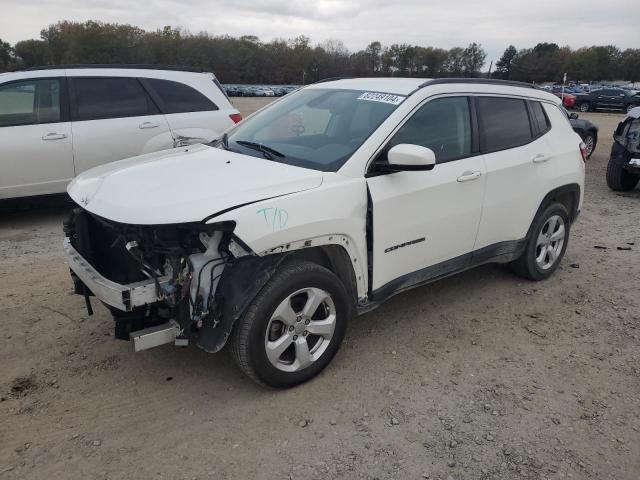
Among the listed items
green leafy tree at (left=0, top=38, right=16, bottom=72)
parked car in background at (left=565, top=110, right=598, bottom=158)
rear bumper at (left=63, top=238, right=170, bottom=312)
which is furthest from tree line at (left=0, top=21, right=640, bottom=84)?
rear bumper at (left=63, top=238, right=170, bottom=312)

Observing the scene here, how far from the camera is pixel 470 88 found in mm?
4168

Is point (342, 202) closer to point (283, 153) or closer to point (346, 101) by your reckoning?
point (283, 153)

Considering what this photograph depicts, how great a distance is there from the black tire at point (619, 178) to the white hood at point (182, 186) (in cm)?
791

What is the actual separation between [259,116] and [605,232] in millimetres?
4866

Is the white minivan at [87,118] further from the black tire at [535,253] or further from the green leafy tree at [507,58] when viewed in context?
the green leafy tree at [507,58]

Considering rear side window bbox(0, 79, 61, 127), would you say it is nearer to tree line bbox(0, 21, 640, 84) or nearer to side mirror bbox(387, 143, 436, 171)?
side mirror bbox(387, 143, 436, 171)

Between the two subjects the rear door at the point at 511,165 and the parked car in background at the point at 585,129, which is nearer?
the rear door at the point at 511,165

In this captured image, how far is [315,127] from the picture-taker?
398 cm

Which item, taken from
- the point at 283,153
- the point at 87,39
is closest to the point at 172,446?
the point at 283,153

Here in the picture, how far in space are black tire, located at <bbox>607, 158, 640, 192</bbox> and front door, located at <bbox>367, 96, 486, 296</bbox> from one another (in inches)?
255

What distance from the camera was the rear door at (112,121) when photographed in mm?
6504

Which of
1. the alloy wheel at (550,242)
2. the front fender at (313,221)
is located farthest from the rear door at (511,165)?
the front fender at (313,221)

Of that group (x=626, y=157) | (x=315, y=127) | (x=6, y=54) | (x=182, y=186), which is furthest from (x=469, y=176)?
(x=6, y=54)

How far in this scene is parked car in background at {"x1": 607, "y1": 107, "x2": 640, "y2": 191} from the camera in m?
8.88
